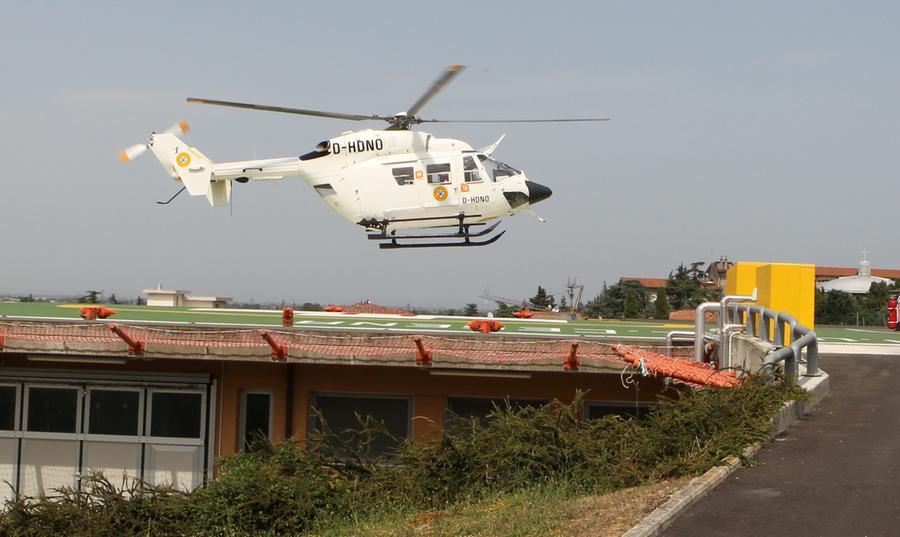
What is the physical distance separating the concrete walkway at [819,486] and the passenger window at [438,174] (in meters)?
13.4

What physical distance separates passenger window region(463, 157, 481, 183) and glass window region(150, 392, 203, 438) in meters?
9.08

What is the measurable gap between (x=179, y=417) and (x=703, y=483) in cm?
1164

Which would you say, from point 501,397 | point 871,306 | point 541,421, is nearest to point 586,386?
point 501,397

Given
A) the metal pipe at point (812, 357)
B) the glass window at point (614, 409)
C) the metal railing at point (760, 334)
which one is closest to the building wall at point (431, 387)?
the glass window at point (614, 409)

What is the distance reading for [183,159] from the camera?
88.0ft

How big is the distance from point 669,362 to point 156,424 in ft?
29.8

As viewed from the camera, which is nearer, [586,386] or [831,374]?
[831,374]

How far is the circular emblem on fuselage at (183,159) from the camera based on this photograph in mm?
26750

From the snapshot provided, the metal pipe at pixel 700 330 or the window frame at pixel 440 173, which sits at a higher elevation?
the window frame at pixel 440 173

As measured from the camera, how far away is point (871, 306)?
222ft

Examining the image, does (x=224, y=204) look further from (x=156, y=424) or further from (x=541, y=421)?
Result: (x=541, y=421)

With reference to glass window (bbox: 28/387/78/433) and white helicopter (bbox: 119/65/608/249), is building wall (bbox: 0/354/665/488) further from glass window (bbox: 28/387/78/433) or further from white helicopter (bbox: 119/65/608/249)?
white helicopter (bbox: 119/65/608/249)

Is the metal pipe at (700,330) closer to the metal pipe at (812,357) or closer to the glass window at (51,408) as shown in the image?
the metal pipe at (812,357)

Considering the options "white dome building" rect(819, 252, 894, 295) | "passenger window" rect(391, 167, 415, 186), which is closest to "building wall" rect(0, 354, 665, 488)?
"passenger window" rect(391, 167, 415, 186)
